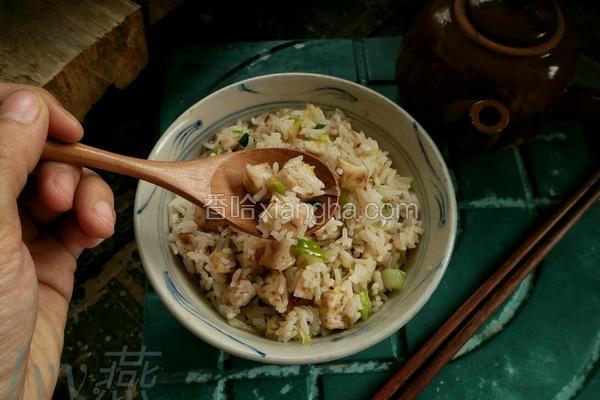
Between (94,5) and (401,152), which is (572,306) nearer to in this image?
(401,152)

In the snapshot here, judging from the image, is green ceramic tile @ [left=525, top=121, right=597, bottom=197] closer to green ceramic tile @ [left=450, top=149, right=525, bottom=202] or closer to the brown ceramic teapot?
green ceramic tile @ [left=450, top=149, right=525, bottom=202]

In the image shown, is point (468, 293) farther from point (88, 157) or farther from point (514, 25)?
point (88, 157)

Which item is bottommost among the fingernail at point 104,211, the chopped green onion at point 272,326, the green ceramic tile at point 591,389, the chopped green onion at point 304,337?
the green ceramic tile at point 591,389

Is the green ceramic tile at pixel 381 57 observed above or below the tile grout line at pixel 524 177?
above

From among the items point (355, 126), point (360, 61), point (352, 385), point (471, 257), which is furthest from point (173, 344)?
point (360, 61)

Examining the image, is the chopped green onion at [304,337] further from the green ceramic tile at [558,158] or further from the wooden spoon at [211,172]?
the green ceramic tile at [558,158]

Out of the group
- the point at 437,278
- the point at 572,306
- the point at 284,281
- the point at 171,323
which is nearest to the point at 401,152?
the point at 437,278

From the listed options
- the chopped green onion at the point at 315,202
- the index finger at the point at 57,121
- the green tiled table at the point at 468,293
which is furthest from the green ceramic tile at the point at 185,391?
the index finger at the point at 57,121
